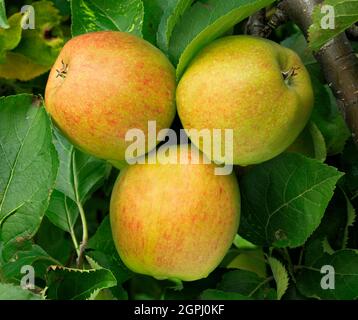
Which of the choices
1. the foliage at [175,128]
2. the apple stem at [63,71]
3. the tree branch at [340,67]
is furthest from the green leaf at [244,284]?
the apple stem at [63,71]

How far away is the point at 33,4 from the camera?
1.00m

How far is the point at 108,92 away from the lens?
2.32ft

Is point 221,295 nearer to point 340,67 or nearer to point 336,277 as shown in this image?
point 336,277

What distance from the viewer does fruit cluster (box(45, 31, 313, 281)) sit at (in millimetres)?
696

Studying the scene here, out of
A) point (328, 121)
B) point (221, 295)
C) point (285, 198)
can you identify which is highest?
point (328, 121)

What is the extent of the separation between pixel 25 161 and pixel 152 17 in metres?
0.23

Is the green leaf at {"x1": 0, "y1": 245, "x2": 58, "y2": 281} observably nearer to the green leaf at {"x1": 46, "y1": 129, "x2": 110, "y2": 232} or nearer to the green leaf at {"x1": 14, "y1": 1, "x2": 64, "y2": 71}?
the green leaf at {"x1": 46, "y1": 129, "x2": 110, "y2": 232}

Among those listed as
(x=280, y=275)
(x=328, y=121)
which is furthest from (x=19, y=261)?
(x=328, y=121)

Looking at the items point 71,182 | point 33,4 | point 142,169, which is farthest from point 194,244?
point 33,4

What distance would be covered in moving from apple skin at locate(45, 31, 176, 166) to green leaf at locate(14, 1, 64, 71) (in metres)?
0.25

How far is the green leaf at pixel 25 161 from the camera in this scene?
2.36 ft

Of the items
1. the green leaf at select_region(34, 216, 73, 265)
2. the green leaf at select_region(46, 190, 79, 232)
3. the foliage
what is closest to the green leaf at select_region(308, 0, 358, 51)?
the foliage

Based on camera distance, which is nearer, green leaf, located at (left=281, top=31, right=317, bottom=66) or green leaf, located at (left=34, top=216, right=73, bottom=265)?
green leaf, located at (left=281, top=31, right=317, bottom=66)
